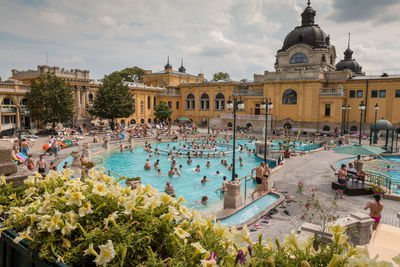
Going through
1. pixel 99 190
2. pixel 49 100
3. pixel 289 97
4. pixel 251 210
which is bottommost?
pixel 251 210

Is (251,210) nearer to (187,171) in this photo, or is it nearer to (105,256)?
(187,171)

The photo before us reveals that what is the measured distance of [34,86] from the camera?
32.8 meters

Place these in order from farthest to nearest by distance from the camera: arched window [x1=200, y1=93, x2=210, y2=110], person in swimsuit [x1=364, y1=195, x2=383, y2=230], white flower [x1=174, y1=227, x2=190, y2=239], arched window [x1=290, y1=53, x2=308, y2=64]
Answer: arched window [x1=200, y1=93, x2=210, y2=110] → arched window [x1=290, y1=53, x2=308, y2=64] → person in swimsuit [x1=364, y1=195, x2=383, y2=230] → white flower [x1=174, y1=227, x2=190, y2=239]

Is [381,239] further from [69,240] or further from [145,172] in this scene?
[145,172]

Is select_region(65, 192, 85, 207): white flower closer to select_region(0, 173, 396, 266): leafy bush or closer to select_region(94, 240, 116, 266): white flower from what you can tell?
select_region(0, 173, 396, 266): leafy bush

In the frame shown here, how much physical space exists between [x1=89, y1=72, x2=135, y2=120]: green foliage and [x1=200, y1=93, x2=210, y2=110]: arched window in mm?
16580

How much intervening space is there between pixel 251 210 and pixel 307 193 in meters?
Result: 3.66

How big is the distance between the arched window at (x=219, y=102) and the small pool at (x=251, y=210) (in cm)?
3761

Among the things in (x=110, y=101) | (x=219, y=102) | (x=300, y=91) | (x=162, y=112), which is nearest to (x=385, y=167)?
(x=300, y=91)

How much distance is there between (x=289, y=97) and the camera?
41.8 m

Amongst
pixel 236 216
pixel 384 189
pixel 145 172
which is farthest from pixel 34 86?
pixel 384 189

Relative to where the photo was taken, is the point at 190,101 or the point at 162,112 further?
the point at 190,101

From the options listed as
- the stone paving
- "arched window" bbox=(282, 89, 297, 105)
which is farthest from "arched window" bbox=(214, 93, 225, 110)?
the stone paving

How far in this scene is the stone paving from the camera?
9.77 m
